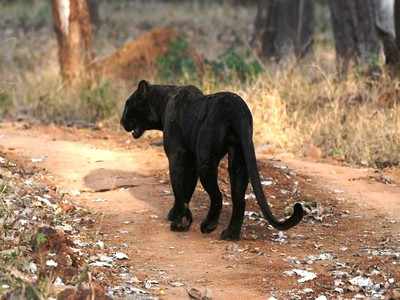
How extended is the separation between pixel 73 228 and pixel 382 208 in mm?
2684

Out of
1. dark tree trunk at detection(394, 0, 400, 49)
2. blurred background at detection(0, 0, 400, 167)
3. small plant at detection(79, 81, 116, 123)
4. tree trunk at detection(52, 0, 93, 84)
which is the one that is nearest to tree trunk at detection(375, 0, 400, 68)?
blurred background at detection(0, 0, 400, 167)

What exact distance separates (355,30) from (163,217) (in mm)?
7821

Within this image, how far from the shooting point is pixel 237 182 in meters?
7.54

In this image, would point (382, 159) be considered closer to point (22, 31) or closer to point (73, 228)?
point (73, 228)

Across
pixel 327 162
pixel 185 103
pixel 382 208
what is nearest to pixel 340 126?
pixel 327 162

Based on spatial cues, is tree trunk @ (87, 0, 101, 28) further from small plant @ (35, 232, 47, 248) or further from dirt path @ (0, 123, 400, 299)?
small plant @ (35, 232, 47, 248)

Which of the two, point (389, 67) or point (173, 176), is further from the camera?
point (389, 67)

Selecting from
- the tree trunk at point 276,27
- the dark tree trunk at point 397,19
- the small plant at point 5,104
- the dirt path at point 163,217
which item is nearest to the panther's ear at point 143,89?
the dirt path at point 163,217

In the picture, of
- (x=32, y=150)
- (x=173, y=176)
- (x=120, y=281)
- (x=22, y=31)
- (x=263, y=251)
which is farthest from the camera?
(x=22, y=31)

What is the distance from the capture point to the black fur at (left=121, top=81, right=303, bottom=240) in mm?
7387

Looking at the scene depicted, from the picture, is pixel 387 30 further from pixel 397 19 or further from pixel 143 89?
pixel 143 89

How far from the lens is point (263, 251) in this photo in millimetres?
7410

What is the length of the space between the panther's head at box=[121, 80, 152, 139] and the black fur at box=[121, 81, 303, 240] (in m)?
0.01

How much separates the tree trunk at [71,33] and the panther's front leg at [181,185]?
6155 mm
